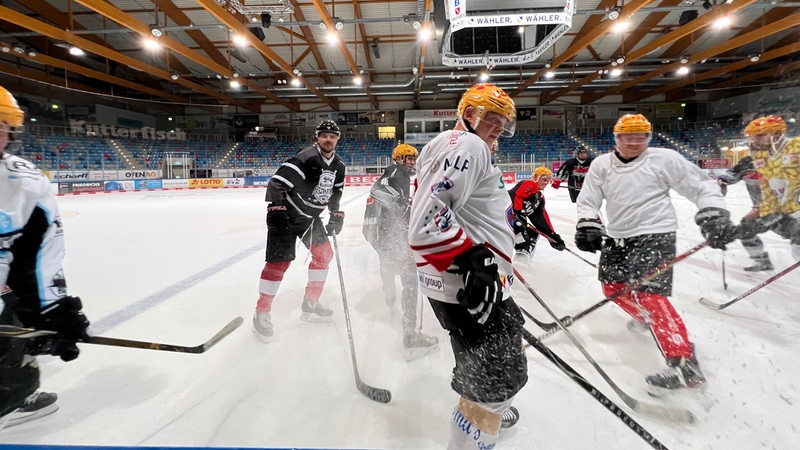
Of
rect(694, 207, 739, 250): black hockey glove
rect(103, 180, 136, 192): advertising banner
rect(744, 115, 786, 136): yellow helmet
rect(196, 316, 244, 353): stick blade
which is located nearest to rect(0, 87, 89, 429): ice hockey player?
rect(196, 316, 244, 353): stick blade

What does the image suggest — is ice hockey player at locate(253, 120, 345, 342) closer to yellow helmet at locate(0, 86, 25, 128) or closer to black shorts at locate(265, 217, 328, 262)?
black shorts at locate(265, 217, 328, 262)

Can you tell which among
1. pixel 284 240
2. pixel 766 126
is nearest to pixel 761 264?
pixel 766 126

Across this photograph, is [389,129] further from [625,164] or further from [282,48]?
[625,164]

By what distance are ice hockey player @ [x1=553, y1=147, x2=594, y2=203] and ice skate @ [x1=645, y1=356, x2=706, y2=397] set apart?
A: 5624 millimetres

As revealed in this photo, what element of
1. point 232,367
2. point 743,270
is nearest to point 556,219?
point 743,270

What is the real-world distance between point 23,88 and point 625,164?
69.3 feet

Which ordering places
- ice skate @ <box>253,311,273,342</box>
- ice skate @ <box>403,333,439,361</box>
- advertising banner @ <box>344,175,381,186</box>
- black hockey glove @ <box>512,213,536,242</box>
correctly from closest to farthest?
ice skate @ <box>403,333,439,361</box> < ice skate @ <box>253,311,273,342</box> < black hockey glove @ <box>512,213,536,242</box> < advertising banner @ <box>344,175,381,186</box>

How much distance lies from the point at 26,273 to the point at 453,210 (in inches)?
58.9

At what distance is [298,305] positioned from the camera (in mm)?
2971

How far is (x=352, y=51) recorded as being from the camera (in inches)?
595

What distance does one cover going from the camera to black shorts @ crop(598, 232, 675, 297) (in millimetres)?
2062

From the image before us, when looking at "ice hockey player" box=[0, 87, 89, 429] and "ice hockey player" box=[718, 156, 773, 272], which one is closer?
"ice hockey player" box=[0, 87, 89, 429]

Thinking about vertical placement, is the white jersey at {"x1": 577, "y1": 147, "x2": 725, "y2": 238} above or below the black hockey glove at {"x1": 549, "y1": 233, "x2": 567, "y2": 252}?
above

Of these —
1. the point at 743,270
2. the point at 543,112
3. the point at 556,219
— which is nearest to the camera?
the point at 743,270
